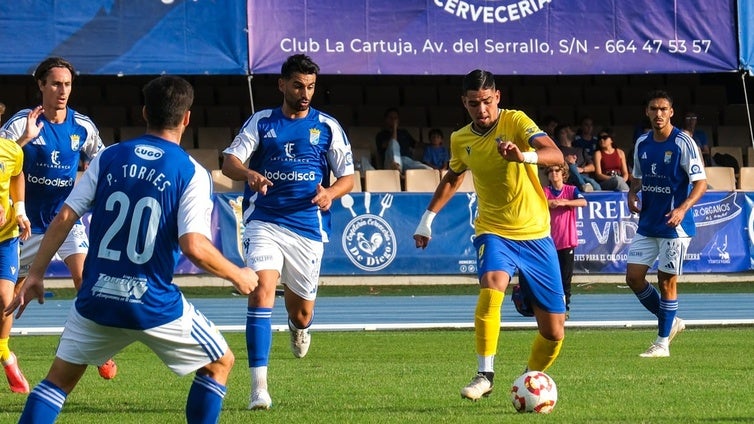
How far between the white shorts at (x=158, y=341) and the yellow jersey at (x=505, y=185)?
3.19m

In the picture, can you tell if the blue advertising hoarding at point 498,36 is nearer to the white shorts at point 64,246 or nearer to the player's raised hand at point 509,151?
the white shorts at point 64,246

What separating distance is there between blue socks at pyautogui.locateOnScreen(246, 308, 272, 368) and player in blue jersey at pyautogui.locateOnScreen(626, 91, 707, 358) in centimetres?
464

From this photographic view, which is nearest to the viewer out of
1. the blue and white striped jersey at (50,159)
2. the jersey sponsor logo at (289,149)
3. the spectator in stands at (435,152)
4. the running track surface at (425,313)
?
the jersey sponsor logo at (289,149)

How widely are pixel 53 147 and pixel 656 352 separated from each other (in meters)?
5.41

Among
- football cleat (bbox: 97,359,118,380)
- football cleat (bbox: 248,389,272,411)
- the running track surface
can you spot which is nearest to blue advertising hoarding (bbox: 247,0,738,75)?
the running track surface

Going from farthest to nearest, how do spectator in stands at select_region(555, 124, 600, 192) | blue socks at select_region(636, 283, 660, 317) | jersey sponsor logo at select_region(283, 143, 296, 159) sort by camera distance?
spectator in stands at select_region(555, 124, 600, 192), blue socks at select_region(636, 283, 660, 317), jersey sponsor logo at select_region(283, 143, 296, 159)

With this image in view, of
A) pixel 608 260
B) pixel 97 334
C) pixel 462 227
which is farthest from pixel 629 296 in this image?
pixel 97 334

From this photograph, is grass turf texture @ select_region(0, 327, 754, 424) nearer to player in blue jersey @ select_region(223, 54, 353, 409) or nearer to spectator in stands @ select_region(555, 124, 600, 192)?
player in blue jersey @ select_region(223, 54, 353, 409)

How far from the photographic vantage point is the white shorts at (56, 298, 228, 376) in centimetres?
539

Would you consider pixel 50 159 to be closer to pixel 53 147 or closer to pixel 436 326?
pixel 53 147

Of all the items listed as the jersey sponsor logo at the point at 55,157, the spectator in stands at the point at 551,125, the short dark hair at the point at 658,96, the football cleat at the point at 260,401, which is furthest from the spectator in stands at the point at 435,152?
the football cleat at the point at 260,401

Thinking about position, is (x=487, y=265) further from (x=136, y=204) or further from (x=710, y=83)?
(x=710, y=83)

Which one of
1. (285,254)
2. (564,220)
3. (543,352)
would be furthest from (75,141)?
(564,220)

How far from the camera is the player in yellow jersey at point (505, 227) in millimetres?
8016
